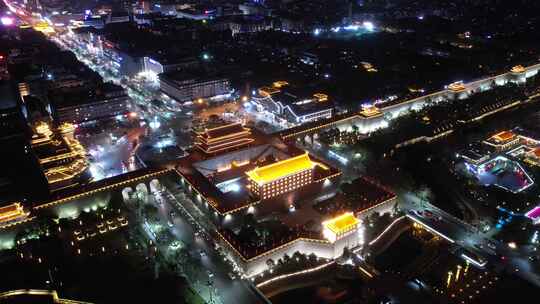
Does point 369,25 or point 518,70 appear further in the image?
point 369,25

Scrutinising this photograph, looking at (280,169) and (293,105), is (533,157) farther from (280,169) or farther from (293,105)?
(293,105)

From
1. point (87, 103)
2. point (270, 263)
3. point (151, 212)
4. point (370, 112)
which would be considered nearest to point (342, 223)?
point (270, 263)

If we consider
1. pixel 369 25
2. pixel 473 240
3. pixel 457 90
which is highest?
pixel 369 25

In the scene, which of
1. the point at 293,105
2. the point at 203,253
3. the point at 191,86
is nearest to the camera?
the point at 203,253

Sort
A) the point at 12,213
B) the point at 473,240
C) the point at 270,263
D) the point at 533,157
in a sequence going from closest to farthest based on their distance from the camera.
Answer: the point at 270,263 < the point at 473,240 < the point at 12,213 < the point at 533,157

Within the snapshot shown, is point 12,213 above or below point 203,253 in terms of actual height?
above

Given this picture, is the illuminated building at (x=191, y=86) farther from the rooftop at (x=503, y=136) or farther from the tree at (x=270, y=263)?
the rooftop at (x=503, y=136)

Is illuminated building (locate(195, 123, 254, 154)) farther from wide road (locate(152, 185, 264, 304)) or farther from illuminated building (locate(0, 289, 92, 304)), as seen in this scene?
illuminated building (locate(0, 289, 92, 304))
